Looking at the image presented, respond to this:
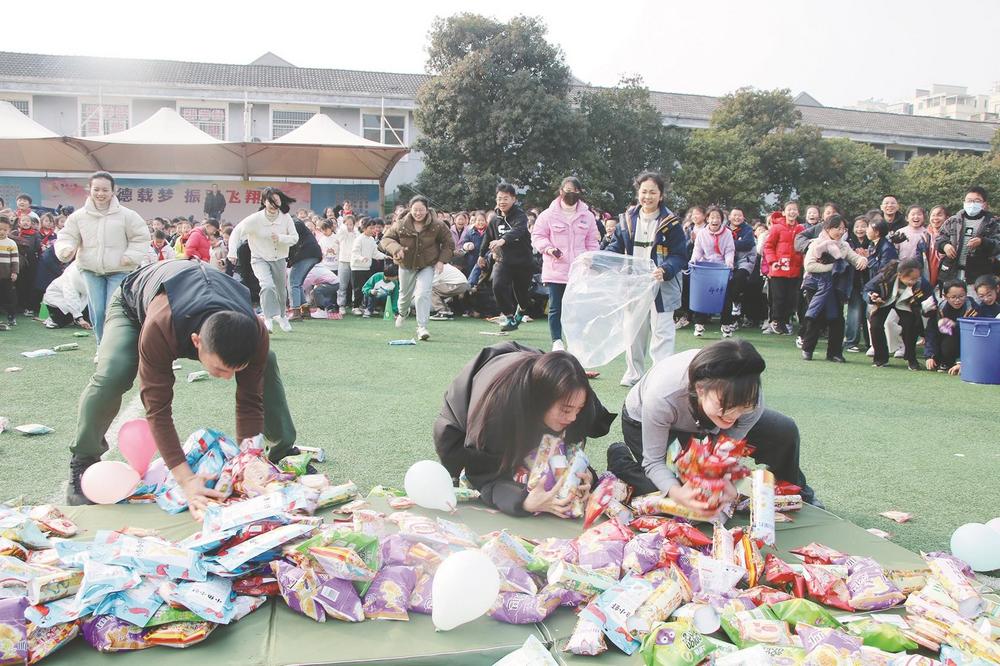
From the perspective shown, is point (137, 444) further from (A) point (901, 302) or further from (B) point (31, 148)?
(B) point (31, 148)

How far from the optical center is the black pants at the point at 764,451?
338 cm

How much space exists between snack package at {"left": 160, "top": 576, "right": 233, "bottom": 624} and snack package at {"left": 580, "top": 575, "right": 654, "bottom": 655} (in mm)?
1060

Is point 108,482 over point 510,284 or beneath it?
beneath

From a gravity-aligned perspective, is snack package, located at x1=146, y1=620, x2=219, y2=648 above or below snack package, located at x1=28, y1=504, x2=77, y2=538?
below

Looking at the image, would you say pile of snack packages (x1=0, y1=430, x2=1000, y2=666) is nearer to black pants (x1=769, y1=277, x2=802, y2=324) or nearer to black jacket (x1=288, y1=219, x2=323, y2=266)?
black pants (x1=769, y1=277, x2=802, y2=324)

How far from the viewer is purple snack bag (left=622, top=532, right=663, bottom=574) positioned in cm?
262

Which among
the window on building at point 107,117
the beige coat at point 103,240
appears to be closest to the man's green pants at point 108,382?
the beige coat at point 103,240

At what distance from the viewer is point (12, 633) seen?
79.7 inches

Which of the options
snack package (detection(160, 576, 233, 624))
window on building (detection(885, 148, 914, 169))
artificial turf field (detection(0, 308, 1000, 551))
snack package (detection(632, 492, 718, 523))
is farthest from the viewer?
window on building (detection(885, 148, 914, 169))

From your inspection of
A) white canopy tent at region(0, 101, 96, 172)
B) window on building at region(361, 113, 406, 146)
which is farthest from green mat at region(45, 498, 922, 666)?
window on building at region(361, 113, 406, 146)

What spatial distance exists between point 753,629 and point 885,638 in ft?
1.27

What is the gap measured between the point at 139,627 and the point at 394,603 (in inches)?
28.3

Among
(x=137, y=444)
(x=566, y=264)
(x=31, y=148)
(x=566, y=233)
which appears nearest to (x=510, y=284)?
(x=566, y=233)

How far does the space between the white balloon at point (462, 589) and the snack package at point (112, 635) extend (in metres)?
0.82
